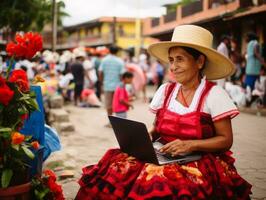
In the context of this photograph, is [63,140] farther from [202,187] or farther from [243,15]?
[243,15]

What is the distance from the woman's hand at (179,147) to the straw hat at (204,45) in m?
0.68

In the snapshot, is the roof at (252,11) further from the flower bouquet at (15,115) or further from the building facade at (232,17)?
the flower bouquet at (15,115)

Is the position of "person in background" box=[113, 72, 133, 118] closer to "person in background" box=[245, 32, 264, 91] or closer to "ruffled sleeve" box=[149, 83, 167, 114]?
"person in background" box=[245, 32, 264, 91]

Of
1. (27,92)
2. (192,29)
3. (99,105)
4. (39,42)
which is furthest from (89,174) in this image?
(99,105)

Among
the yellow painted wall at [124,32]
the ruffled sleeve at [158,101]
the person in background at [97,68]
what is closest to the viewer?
the ruffled sleeve at [158,101]

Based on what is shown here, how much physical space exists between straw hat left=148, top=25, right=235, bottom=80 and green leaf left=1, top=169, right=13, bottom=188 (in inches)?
56.9

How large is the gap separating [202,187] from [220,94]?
2.27 ft

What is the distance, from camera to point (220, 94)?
115 inches

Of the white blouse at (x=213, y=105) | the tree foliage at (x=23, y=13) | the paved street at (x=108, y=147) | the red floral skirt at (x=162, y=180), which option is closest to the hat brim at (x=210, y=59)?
the white blouse at (x=213, y=105)

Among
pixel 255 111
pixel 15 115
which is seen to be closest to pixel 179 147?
pixel 15 115

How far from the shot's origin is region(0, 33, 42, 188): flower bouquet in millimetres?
2447

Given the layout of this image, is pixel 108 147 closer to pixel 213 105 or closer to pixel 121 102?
pixel 121 102

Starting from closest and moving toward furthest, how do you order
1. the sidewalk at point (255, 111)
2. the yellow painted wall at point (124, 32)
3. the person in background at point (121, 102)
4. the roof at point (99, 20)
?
the person in background at point (121, 102), the sidewalk at point (255, 111), the yellow painted wall at point (124, 32), the roof at point (99, 20)

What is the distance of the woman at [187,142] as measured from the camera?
2.62 meters
